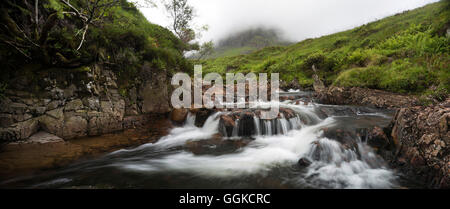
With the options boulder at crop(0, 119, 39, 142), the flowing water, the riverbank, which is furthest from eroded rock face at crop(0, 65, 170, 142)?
the riverbank

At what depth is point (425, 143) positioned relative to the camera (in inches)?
124

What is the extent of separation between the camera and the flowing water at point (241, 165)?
3.72 meters

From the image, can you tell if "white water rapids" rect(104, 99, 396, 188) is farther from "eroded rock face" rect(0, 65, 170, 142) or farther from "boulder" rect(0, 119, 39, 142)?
"boulder" rect(0, 119, 39, 142)

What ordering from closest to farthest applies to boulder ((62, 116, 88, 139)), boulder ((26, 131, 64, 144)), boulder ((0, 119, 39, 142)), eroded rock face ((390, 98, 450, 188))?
eroded rock face ((390, 98, 450, 188))
boulder ((0, 119, 39, 142))
boulder ((26, 131, 64, 144))
boulder ((62, 116, 88, 139))

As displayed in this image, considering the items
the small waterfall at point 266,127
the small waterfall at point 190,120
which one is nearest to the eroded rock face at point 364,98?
the small waterfall at point 266,127

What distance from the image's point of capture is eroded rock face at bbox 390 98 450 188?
9.23 ft

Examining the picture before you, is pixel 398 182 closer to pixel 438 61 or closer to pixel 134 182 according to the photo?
pixel 134 182

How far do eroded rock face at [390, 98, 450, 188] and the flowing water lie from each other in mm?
446

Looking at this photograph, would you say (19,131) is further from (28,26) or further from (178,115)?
(178,115)

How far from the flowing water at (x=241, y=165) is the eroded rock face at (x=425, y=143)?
0.45 m

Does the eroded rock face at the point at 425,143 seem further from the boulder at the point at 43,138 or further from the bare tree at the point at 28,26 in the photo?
the boulder at the point at 43,138

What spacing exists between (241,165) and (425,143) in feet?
12.5

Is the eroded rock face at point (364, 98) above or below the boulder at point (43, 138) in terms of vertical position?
above
